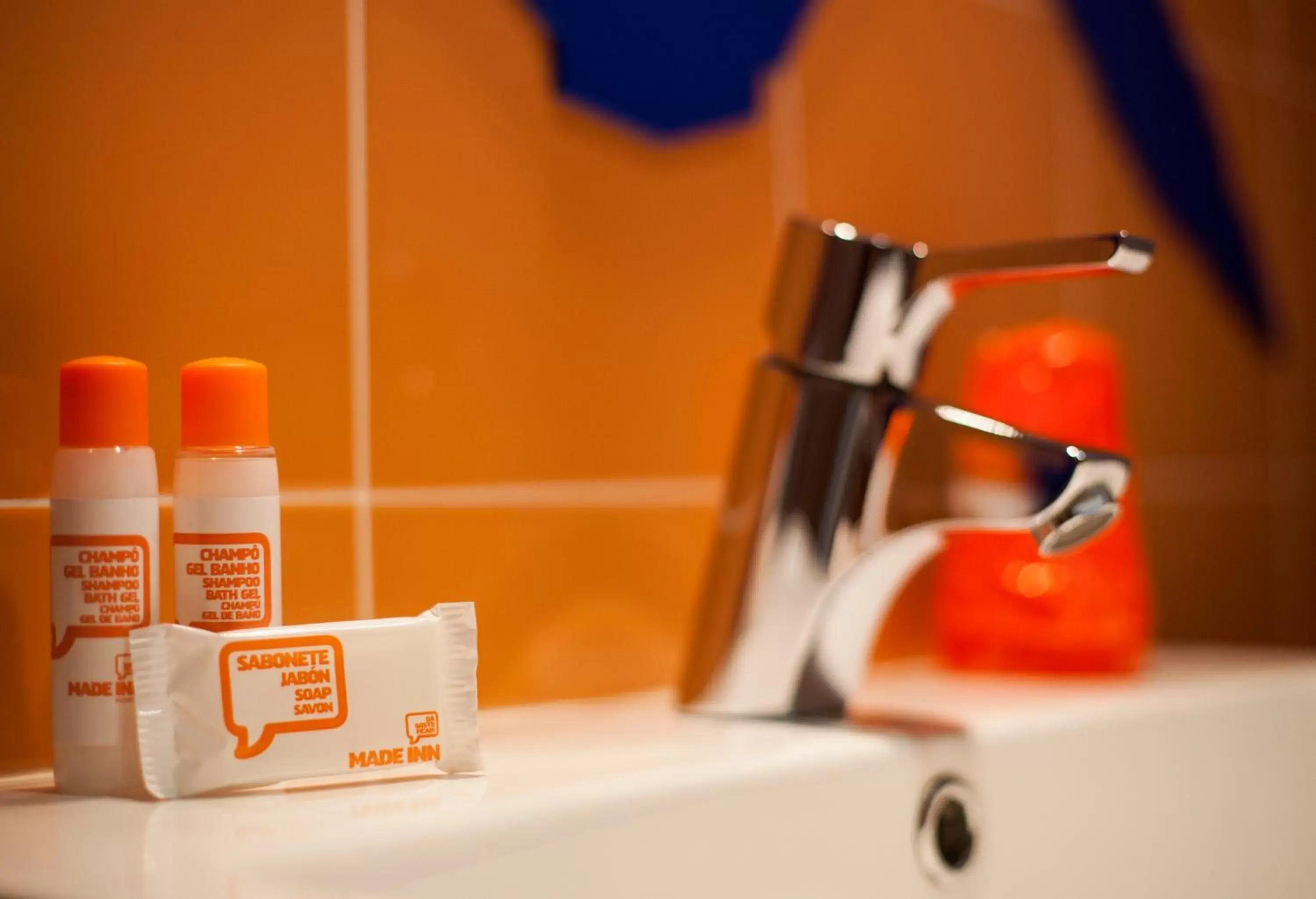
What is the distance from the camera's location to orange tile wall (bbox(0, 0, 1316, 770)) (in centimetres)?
49

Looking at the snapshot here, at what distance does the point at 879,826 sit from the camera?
52 cm

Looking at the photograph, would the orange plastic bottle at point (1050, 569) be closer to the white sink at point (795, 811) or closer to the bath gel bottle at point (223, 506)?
the white sink at point (795, 811)

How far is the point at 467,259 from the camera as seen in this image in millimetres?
605

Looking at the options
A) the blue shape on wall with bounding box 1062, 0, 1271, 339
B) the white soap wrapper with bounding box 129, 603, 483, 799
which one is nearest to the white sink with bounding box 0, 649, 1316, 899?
the white soap wrapper with bounding box 129, 603, 483, 799

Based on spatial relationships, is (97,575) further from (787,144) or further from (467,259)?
(787,144)

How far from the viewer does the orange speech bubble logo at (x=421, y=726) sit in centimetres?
44

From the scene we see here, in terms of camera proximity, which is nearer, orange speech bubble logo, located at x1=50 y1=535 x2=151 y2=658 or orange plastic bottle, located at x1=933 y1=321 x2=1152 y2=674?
orange speech bubble logo, located at x1=50 y1=535 x2=151 y2=658

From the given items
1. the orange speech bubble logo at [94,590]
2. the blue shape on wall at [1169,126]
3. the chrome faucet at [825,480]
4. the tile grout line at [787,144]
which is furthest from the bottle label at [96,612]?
the blue shape on wall at [1169,126]

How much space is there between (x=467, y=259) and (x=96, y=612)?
23 cm

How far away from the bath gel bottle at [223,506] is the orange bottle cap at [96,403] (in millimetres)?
18

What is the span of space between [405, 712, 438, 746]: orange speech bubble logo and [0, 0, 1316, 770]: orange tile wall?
0.41 feet

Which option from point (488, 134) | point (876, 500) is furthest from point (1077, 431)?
point (488, 134)

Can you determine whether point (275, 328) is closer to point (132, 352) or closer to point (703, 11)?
point (132, 352)

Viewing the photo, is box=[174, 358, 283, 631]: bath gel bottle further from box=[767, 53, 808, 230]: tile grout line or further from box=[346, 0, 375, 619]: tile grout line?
box=[767, 53, 808, 230]: tile grout line
